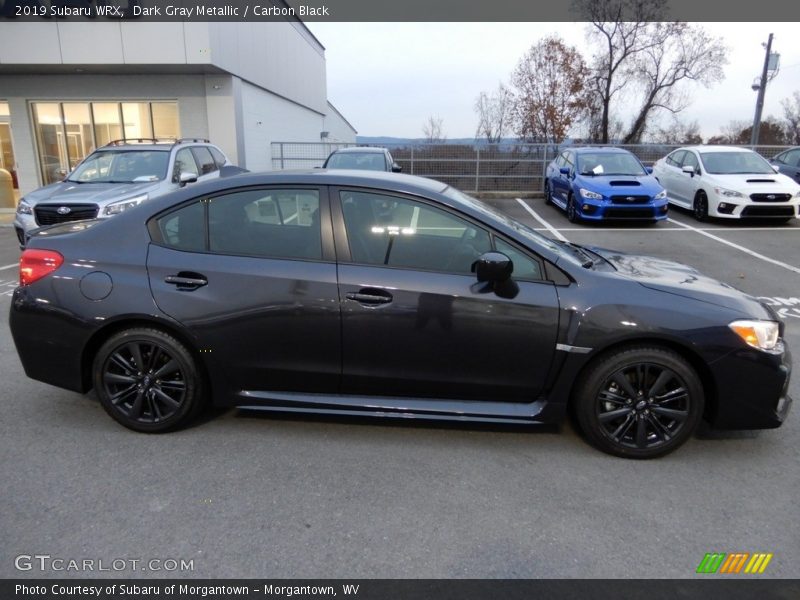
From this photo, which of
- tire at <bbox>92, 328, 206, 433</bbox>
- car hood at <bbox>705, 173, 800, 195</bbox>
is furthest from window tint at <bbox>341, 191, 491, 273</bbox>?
car hood at <bbox>705, 173, 800, 195</bbox>

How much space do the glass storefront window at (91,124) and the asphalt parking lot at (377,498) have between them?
1346cm

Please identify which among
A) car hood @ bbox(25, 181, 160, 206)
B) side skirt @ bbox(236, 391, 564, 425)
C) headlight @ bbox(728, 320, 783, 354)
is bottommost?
side skirt @ bbox(236, 391, 564, 425)

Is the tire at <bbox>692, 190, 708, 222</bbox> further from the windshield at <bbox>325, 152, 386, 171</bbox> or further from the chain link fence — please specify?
the windshield at <bbox>325, 152, 386, 171</bbox>

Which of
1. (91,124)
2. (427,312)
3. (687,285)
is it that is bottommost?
(427,312)

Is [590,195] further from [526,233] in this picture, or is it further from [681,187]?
[526,233]

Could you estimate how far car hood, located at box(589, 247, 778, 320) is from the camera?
10.9 ft

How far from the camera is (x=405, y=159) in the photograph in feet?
58.6

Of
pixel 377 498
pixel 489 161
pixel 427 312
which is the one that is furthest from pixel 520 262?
pixel 489 161

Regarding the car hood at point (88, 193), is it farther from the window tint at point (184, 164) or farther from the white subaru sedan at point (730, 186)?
the white subaru sedan at point (730, 186)

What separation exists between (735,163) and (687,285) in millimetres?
11219

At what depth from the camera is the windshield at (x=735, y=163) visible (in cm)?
1253

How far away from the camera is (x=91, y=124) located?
1588 cm
